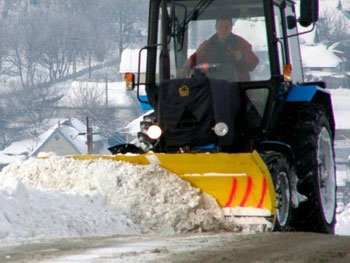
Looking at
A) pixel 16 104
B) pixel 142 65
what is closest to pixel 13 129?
pixel 16 104

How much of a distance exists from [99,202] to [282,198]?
152 cm

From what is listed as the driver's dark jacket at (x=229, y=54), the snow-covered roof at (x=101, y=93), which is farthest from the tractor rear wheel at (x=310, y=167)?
the snow-covered roof at (x=101, y=93)

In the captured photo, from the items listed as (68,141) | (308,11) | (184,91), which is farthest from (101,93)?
(308,11)

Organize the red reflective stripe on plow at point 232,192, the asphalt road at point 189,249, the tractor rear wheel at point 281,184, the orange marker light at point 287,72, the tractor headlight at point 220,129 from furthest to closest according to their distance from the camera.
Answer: the orange marker light at point 287,72, the tractor headlight at point 220,129, the tractor rear wheel at point 281,184, the red reflective stripe on plow at point 232,192, the asphalt road at point 189,249

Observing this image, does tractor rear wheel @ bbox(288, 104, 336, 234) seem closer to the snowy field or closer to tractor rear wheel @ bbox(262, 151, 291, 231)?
tractor rear wheel @ bbox(262, 151, 291, 231)

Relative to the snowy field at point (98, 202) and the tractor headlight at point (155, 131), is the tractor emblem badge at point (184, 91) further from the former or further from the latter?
the snowy field at point (98, 202)

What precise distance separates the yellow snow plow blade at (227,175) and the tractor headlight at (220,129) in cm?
62

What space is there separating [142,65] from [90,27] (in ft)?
392

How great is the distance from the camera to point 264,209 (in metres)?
9.95

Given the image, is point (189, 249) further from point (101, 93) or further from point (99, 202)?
point (101, 93)

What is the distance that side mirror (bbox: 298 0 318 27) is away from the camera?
1083 centimetres

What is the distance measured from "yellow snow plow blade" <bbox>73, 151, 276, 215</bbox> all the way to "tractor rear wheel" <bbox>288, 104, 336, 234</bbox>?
1.01 meters

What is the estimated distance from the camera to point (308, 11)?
10.8 meters

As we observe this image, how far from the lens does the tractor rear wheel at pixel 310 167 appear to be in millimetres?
10961
